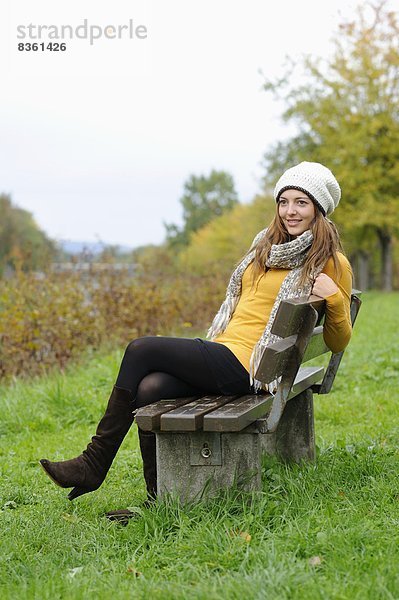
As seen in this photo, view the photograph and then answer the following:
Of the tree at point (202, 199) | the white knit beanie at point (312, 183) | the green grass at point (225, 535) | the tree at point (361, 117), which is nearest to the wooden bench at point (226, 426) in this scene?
the green grass at point (225, 535)

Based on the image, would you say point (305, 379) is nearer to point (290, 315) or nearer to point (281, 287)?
point (281, 287)

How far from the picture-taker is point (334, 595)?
2.72 m

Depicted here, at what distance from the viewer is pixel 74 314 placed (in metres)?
10.2

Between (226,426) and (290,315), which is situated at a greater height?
(290,315)

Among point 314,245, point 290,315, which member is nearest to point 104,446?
point 290,315

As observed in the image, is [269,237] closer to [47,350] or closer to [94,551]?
[94,551]

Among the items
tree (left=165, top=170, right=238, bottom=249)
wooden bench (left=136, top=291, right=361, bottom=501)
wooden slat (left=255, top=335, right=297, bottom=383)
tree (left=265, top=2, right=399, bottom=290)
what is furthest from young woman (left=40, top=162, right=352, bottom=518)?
Answer: tree (left=165, top=170, right=238, bottom=249)

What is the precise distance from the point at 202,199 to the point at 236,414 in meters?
83.7

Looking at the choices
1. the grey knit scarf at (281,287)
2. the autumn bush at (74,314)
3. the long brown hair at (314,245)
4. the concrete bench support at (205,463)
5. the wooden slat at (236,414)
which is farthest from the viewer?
the autumn bush at (74,314)

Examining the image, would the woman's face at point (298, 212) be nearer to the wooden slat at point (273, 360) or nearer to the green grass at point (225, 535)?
the wooden slat at point (273, 360)

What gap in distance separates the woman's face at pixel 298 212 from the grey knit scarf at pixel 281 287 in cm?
9

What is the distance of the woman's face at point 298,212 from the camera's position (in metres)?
4.38

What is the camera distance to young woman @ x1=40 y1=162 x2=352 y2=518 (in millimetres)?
4020

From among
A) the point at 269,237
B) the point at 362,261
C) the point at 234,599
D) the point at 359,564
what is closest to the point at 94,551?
the point at 234,599
